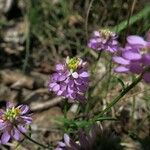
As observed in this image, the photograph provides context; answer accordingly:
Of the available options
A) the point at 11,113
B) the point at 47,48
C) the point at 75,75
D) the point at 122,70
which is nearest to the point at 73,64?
the point at 75,75

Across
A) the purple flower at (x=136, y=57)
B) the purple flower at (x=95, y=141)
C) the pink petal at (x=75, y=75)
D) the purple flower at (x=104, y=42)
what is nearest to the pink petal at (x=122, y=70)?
the purple flower at (x=136, y=57)

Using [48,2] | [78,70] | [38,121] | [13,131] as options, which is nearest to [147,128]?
[38,121]

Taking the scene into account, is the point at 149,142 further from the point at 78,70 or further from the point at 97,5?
the point at 97,5

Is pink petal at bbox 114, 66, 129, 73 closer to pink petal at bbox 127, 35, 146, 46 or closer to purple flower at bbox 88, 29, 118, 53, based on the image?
pink petal at bbox 127, 35, 146, 46

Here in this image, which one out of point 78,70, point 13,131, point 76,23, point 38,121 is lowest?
point 38,121

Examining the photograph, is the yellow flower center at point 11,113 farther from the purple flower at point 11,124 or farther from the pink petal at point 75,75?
the pink petal at point 75,75

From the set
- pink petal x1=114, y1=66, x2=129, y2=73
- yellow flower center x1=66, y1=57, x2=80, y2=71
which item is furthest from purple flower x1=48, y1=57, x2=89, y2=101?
pink petal x1=114, y1=66, x2=129, y2=73

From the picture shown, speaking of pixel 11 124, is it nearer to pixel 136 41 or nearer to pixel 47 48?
pixel 136 41
